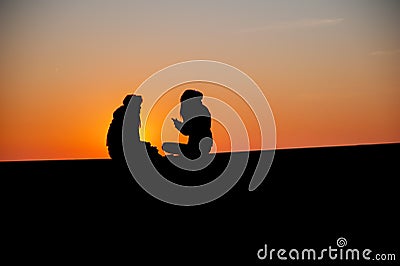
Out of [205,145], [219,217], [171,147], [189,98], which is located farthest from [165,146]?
[219,217]

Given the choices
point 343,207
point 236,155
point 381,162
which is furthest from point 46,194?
point 381,162

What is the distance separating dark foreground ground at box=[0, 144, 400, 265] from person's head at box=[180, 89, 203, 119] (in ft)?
7.56

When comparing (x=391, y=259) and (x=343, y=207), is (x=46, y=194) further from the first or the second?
(x=391, y=259)

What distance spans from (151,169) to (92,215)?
1722 millimetres

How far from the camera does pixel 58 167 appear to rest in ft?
27.9

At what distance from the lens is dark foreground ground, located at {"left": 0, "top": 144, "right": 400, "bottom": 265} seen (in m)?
6.96

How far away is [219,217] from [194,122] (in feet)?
10.1

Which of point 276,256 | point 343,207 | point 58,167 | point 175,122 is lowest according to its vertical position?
point 276,256

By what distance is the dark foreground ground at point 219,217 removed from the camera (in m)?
6.96

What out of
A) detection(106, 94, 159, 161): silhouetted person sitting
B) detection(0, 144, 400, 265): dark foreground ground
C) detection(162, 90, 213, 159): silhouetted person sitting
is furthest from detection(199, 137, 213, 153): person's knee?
detection(0, 144, 400, 265): dark foreground ground

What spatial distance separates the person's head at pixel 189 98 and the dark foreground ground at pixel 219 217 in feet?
7.56

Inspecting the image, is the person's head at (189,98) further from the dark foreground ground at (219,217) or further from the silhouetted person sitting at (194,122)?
the dark foreground ground at (219,217)

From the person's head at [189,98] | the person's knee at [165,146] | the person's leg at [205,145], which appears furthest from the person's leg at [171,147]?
the person's head at [189,98]

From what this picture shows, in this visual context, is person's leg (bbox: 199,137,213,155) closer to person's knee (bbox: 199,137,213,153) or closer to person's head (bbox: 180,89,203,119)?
person's knee (bbox: 199,137,213,153)
